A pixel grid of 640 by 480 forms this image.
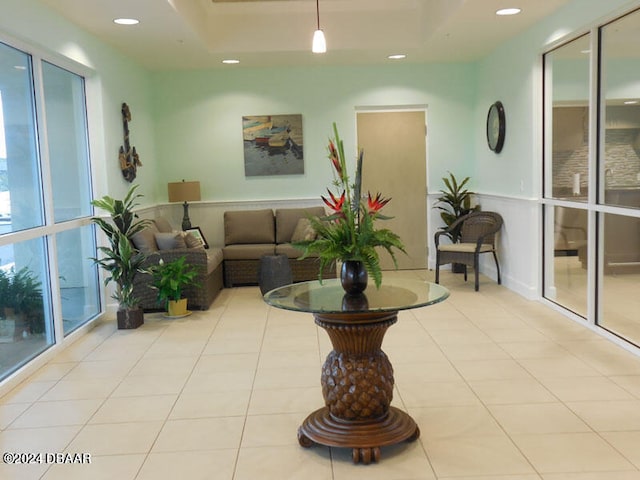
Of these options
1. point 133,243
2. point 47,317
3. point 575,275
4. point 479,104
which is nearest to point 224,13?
point 133,243

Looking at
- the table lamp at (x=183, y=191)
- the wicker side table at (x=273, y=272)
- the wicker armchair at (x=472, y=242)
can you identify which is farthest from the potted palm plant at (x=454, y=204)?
the table lamp at (x=183, y=191)

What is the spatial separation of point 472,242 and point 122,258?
3.86 meters

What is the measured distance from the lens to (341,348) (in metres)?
2.97

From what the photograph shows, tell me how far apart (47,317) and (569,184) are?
4336 millimetres

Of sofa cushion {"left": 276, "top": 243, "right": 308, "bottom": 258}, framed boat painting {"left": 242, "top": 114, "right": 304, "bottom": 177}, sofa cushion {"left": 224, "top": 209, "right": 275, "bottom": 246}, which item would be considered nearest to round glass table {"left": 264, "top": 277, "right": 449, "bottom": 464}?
sofa cushion {"left": 276, "top": 243, "right": 308, "bottom": 258}

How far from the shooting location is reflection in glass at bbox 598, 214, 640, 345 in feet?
14.3

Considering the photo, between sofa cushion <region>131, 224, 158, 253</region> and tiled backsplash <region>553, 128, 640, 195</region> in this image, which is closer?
tiled backsplash <region>553, 128, 640, 195</region>

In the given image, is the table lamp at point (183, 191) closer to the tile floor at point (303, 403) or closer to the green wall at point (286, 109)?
the green wall at point (286, 109)

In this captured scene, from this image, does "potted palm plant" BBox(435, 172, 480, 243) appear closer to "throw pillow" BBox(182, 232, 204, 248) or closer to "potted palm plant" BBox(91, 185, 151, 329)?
"throw pillow" BBox(182, 232, 204, 248)

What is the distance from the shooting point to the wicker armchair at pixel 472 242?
662 cm

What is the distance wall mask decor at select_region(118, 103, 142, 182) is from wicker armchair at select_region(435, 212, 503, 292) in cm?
331

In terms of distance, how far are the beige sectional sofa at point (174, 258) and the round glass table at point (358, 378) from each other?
118 inches

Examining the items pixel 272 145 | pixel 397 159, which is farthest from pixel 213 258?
pixel 397 159

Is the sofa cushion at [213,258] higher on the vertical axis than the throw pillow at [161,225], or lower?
lower
